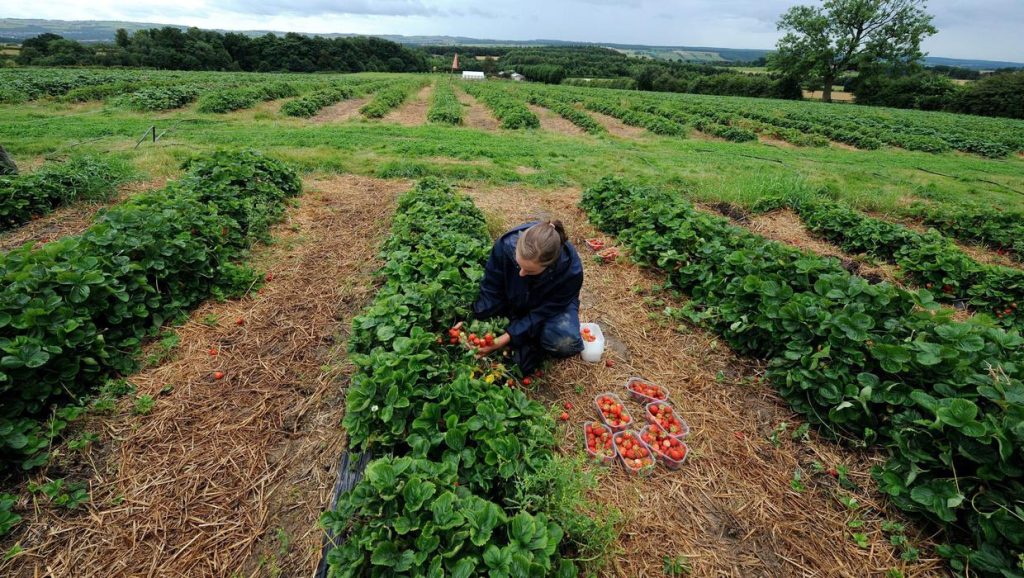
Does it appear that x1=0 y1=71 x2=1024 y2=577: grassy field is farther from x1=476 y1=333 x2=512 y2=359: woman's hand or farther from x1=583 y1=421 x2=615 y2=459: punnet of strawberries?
x1=476 y1=333 x2=512 y2=359: woman's hand

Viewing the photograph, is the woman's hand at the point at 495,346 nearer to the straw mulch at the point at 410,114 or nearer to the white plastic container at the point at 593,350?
the white plastic container at the point at 593,350

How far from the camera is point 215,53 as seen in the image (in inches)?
2042

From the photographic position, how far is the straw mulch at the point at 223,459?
93.4 inches

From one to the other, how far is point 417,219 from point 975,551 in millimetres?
5778

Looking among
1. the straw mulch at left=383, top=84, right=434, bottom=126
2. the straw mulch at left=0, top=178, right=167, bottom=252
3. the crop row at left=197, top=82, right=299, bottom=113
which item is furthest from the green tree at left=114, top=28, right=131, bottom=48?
the straw mulch at left=0, top=178, right=167, bottom=252

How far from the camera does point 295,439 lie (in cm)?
316

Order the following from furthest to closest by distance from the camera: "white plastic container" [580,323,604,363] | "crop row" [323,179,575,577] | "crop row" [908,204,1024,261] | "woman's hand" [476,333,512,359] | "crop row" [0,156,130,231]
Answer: "crop row" [908,204,1024,261] → "crop row" [0,156,130,231] → "white plastic container" [580,323,604,363] → "woman's hand" [476,333,512,359] → "crop row" [323,179,575,577]

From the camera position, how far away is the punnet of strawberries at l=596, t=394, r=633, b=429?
134 inches

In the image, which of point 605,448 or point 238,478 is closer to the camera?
point 238,478

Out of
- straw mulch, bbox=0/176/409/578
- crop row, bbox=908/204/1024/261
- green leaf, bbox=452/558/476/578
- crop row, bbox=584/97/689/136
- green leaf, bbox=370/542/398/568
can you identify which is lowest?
straw mulch, bbox=0/176/409/578

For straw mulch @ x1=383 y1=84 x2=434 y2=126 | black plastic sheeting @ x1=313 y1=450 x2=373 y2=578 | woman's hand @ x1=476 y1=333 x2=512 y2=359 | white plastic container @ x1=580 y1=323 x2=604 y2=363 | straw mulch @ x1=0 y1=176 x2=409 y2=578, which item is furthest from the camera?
straw mulch @ x1=383 y1=84 x2=434 y2=126

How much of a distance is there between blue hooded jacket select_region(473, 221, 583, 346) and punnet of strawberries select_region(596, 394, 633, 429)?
0.81 m

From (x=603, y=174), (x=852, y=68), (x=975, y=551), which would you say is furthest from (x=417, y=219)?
(x=852, y=68)

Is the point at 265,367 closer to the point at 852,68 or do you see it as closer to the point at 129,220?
the point at 129,220
